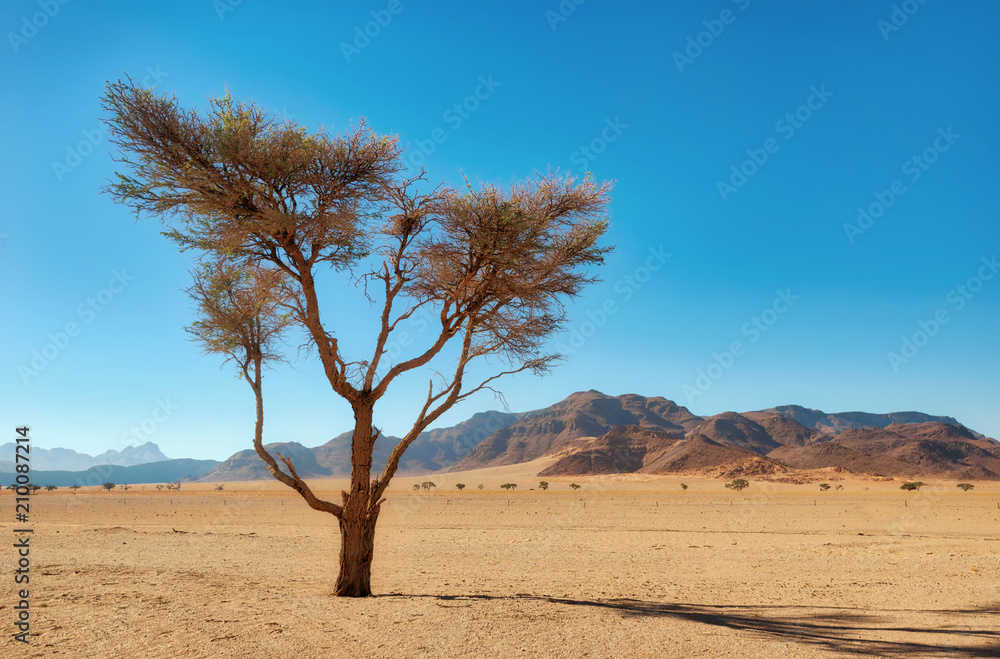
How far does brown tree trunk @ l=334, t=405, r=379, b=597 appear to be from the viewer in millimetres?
9352

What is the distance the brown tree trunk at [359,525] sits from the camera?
9352 mm

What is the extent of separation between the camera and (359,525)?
946cm

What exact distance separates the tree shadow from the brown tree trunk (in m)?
0.65

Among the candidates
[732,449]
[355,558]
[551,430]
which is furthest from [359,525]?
[551,430]

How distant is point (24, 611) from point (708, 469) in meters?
101

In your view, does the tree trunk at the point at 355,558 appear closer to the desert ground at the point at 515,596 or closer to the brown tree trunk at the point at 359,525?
the brown tree trunk at the point at 359,525

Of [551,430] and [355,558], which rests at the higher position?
[355,558]

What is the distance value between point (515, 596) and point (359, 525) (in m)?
2.73

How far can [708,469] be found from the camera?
98625mm

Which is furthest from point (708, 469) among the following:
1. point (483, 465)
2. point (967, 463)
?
point (483, 465)

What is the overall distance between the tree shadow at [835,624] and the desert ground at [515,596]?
0.12 feet

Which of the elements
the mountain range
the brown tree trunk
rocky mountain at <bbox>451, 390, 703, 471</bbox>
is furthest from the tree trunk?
rocky mountain at <bbox>451, 390, 703, 471</bbox>

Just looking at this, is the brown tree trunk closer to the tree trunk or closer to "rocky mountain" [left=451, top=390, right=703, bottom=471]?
the tree trunk

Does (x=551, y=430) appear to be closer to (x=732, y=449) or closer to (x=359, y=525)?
(x=732, y=449)
